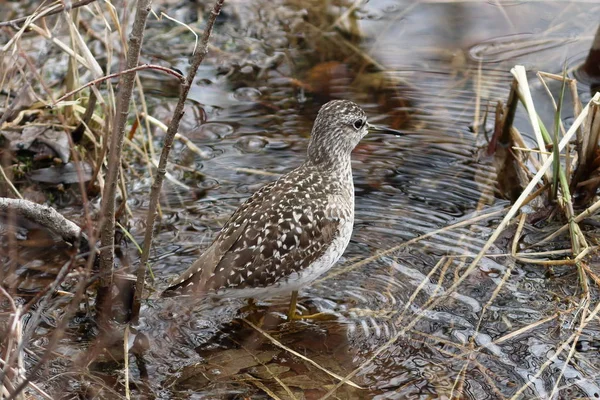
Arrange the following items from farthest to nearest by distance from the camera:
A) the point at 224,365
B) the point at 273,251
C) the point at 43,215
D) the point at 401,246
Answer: the point at 401,246 → the point at 273,251 → the point at 224,365 → the point at 43,215

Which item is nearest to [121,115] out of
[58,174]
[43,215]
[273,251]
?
[43,215]

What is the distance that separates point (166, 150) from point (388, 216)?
260cm

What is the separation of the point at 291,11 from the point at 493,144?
11.6 ft

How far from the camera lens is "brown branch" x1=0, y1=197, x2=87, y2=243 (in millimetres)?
5352

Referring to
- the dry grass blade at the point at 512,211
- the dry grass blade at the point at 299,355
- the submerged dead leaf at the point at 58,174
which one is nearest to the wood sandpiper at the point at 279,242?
the dry grass blade at the point at 299,355

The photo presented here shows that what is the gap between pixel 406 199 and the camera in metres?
7.33

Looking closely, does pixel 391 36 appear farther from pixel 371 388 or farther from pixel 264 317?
pixel 371 388

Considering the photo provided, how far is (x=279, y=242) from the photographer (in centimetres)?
574

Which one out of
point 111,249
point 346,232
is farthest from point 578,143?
point 111,249

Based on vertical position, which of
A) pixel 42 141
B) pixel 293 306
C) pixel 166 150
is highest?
pixel 166 150

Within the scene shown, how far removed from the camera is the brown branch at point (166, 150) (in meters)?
4.61

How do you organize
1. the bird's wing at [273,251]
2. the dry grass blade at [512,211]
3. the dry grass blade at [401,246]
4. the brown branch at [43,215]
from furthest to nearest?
the dry grass blade at [401,246] → the dry grass blade at [512,211] → the bird's wing at [273,251] → the brown branch at [43,215]

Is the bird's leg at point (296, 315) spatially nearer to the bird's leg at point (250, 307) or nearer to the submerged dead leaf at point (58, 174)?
the bird's leg at point (250, 307)

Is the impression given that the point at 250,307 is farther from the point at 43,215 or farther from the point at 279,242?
the point at 43,215
